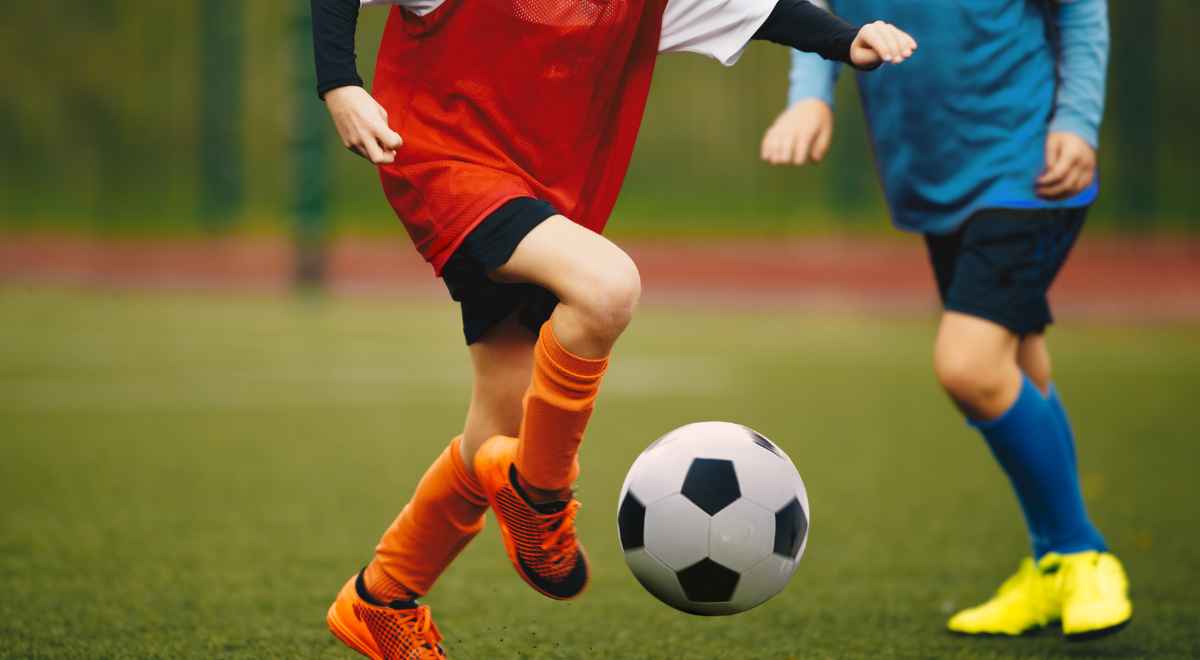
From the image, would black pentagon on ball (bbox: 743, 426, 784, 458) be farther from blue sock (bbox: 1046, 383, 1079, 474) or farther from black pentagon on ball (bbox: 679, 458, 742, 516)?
blue sock (bbox: 1046, 383, 1079, 474)

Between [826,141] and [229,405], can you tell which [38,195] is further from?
[826,141]

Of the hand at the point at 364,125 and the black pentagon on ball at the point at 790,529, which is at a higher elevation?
the hand at the point at 364,125

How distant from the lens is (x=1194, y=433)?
259 inches

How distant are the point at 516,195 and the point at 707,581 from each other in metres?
0.75

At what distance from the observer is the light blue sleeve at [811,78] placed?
136 inches

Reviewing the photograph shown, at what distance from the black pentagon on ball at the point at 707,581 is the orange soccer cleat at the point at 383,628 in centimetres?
47

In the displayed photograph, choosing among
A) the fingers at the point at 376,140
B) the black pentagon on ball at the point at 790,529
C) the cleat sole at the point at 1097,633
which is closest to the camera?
the fingers at the point at 376,140

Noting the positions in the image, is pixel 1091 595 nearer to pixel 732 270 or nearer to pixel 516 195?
pixel 516 195

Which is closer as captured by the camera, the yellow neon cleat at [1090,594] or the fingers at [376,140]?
the fingers at [376,140]

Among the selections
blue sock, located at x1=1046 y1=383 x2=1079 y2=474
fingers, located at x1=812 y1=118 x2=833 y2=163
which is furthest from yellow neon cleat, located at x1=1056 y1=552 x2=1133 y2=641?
fingers, located at x1=812 y1=118 x2=833 y2=163

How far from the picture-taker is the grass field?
10.8 feet

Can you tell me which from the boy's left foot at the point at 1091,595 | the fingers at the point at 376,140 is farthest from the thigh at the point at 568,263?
the boy's left foot at the point at 1091,595

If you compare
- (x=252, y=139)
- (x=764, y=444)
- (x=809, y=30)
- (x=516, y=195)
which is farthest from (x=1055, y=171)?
(x=252, y=139)

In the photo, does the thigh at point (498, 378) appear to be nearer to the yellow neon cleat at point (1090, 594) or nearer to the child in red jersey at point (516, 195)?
the child in red jersey at point (516, 195)
